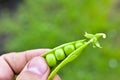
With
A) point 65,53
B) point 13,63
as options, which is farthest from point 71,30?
point 65,53

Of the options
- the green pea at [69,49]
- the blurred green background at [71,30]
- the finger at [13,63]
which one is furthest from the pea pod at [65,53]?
the blurred green background at [71,30]

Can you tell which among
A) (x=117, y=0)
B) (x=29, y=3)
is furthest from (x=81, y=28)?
(x=117, y=0)

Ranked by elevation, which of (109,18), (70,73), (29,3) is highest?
(29,3)

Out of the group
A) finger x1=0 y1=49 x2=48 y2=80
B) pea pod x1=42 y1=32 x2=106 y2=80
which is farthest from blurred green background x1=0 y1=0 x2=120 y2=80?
pea pod x1=42 y1=32 x2=106 y2=80

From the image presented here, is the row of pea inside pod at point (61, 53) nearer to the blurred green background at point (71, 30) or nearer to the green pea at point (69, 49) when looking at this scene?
the green pea at point (69, 49)

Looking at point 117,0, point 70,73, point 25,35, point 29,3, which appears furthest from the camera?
point 117,0

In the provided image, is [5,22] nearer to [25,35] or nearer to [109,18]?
[25,35]

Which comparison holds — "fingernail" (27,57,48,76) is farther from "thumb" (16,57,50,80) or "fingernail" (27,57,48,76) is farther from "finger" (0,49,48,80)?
"finger" (0,49,48,80)

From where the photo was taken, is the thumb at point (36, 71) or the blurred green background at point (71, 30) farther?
the blurred green background at point (71, 30)
